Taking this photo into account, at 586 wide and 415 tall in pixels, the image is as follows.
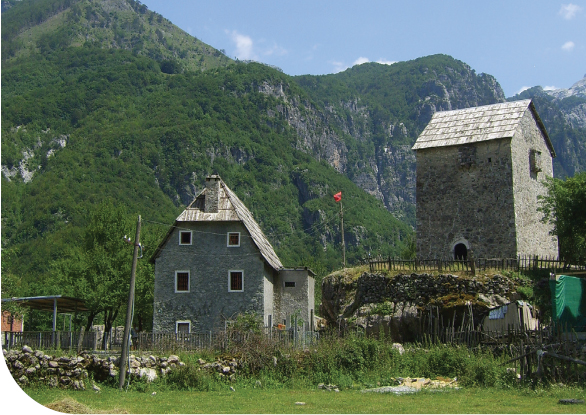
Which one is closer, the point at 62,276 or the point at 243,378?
the point at 243,378

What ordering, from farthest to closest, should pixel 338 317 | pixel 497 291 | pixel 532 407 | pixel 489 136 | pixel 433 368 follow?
pixel 489 136
pixel 338 317
pixel 497 291
pixel 433 368
pixel 532 407

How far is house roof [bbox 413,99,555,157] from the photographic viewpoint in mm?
39969

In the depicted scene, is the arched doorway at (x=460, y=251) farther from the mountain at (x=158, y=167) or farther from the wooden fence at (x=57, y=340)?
the mountain at (x=158, y=167)

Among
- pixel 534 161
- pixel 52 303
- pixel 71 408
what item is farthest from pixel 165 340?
pixel 534 161

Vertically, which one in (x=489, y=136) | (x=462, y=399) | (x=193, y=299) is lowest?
(x=462, y=399)

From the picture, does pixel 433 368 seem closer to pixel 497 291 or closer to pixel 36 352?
pixel 497 291

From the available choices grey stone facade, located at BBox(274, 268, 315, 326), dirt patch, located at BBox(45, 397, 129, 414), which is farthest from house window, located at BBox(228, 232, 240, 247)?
dirt patch, located at BBox(45, 397, 129, 414)

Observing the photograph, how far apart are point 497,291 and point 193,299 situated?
1883cm

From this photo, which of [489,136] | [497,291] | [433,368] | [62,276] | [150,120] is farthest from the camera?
[150,120]

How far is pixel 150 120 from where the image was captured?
173750 mm

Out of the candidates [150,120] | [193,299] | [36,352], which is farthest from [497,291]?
[150,120]

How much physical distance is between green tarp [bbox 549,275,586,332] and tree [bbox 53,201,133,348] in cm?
2990

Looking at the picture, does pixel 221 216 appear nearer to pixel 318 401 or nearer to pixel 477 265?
pixel 477 265

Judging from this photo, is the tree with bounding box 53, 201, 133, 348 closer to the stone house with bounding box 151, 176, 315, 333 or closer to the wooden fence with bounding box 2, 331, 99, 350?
the stone house with bounding box 151, 176, 315, 333
